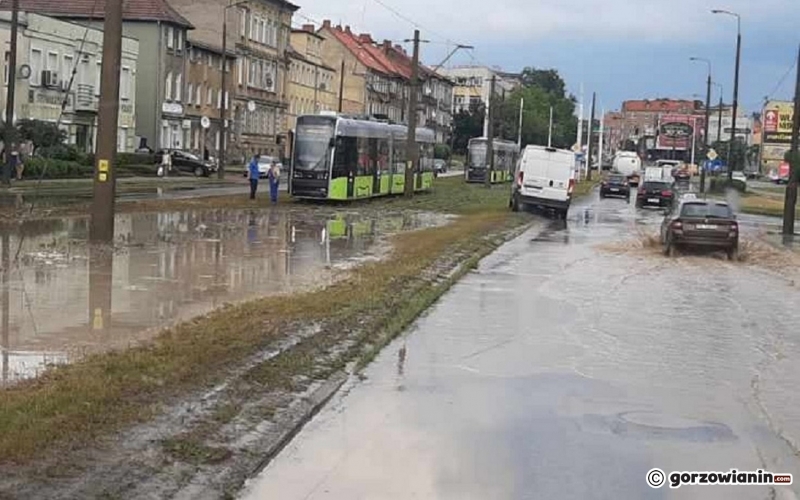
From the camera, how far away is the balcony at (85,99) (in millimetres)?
70438

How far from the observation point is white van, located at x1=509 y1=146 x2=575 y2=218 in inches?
1821

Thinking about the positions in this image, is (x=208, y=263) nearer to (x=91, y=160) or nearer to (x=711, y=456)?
(x=711, y=456)

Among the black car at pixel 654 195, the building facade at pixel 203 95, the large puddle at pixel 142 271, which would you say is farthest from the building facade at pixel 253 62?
the large puddle at pixel 142 271

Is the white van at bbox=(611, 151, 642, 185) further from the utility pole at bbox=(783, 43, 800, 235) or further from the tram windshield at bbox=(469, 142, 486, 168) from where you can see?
the utility pole at bbox=(783, 43, 800, 235)

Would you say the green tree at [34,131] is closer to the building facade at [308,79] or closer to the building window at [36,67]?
the building window at [36,67]

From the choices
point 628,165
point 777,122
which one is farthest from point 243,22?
point 777,122

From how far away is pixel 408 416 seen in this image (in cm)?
970

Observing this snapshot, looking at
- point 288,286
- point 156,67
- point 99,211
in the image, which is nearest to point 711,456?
point 288,286

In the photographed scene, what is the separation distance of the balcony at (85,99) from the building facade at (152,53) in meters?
8.83

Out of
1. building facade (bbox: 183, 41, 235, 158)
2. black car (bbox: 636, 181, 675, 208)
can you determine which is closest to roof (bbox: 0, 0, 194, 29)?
building facade (bbox: 183, 41, 235, 158)

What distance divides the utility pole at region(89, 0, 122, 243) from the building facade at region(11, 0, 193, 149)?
57602 mm

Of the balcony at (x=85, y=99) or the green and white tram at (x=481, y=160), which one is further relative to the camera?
the green and white tram at (x=481, y=160)

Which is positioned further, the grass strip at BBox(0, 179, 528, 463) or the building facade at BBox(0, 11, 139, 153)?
the building facade at BBox(0, 11, 139, 153)

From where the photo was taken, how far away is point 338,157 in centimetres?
4694
